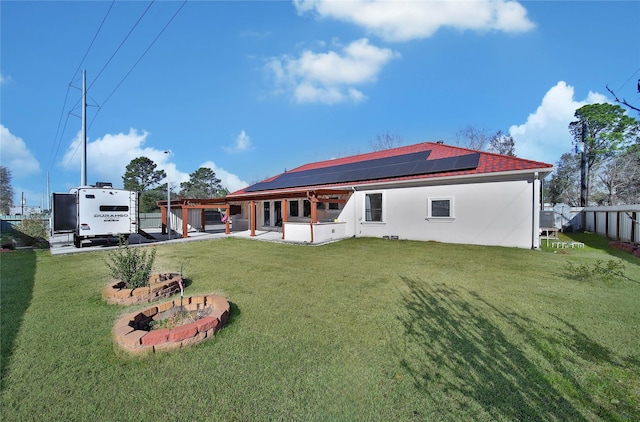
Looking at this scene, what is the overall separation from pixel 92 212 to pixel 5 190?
4695 cm

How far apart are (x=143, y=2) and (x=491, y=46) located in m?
13.8

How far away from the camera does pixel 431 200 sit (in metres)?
11.7

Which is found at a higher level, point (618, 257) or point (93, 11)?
point (93, 11)

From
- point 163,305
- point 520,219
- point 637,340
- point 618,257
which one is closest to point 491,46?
point 520,219

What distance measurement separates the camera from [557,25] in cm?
832

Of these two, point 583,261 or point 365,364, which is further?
point 583,261

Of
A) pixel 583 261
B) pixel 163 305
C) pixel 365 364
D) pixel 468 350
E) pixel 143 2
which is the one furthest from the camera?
pixel 583 261

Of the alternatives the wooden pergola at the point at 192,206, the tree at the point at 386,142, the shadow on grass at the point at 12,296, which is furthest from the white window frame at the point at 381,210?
the tree at the point at 386,142

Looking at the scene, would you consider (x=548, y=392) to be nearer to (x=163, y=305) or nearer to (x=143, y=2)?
(x=163, y=305)

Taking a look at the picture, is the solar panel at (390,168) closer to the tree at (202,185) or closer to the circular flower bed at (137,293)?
the circular flower bed at (137,293)

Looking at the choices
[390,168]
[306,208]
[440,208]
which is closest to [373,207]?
[390,168]

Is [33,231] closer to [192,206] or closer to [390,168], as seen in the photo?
[192,206]

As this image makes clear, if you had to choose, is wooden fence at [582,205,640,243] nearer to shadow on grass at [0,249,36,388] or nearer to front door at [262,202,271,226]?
shadow on grass at [0,249,36,388]

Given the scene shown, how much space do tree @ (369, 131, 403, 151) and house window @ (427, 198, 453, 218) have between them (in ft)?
66.3
